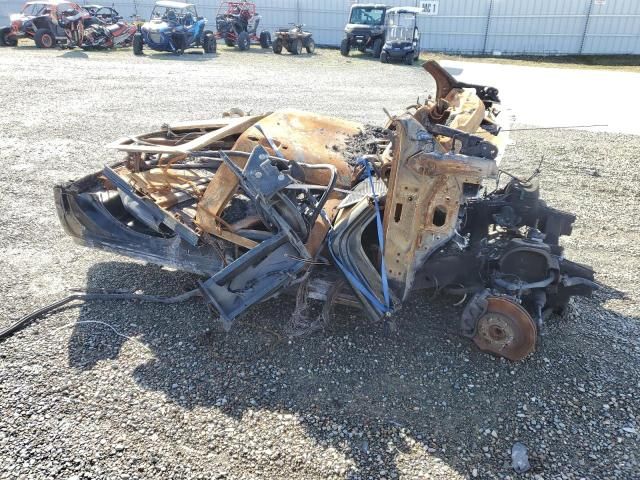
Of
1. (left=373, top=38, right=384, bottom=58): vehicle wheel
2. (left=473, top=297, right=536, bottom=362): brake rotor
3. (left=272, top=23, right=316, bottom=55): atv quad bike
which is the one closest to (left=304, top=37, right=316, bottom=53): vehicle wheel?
(left=272, top=23, right=316, bottom=55): atv quad bike

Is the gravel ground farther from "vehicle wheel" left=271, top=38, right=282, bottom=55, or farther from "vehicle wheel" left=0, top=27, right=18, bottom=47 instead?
"vehicle wheel" left=0, top=27, right=18, bottom=47

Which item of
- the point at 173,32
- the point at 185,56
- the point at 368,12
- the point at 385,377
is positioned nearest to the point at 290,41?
the point at 368,12

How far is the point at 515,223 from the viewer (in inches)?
144

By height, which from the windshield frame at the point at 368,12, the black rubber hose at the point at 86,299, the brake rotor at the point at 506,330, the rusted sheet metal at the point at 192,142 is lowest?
the black rubber hose at the point at 86,299

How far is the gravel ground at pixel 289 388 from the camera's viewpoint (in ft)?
8.80

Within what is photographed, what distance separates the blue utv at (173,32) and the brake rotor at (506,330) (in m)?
18.0

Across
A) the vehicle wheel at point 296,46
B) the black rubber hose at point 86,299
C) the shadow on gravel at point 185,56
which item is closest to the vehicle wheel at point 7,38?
the shadow on gravel at point 185,56

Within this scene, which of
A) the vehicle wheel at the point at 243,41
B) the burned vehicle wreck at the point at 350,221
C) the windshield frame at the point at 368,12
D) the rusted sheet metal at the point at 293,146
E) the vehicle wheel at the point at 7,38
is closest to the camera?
the burned vehicle wreck at the point at 350,221

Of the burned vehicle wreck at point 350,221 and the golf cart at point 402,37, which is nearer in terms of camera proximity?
the burned vehicle wreck at point 350,221

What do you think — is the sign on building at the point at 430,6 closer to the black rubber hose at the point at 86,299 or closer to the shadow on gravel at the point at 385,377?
the shadow on gravel at the point at 385,377

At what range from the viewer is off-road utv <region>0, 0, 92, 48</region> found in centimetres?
1858

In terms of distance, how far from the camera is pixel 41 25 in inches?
737

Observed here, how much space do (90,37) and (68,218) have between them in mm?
17983

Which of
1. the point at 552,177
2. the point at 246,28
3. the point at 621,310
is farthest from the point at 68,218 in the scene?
the point at 246,28
